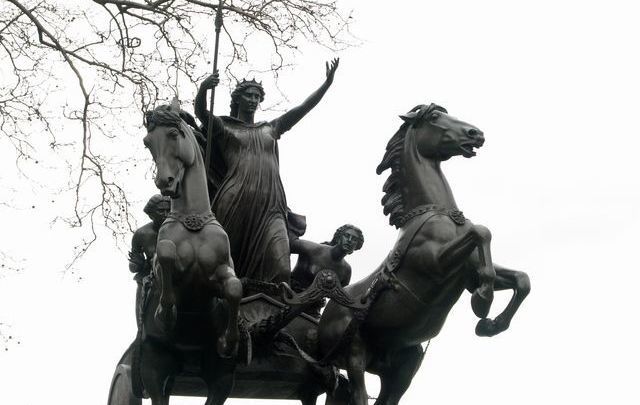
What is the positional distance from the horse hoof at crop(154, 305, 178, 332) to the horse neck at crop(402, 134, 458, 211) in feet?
7.03

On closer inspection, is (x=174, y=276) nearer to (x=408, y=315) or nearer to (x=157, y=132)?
(x=157, y=132)

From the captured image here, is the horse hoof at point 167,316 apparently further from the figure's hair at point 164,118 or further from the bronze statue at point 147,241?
the figure's hair at point 164,118

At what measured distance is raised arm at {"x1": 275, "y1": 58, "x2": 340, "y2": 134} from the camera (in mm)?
14109

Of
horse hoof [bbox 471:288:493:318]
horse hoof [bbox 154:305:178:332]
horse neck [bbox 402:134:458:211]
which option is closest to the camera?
horse hoof [bbox 471:288:493:318]

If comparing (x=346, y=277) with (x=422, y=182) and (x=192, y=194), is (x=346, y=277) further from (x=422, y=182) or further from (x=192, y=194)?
(x=192, y=194)

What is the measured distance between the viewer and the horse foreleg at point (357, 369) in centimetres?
1290

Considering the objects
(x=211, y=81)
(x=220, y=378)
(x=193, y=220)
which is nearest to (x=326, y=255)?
(x=220, y=378)

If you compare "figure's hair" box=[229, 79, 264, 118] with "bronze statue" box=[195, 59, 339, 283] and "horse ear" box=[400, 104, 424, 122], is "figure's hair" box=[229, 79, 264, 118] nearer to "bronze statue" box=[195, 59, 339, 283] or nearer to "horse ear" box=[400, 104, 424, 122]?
"bronze statue" box=[195, 59, 339, 283]

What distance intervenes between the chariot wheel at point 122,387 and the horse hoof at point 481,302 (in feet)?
10.4

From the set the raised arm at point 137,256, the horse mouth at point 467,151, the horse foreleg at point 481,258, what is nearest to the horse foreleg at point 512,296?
the horse foreleg at point 481,258

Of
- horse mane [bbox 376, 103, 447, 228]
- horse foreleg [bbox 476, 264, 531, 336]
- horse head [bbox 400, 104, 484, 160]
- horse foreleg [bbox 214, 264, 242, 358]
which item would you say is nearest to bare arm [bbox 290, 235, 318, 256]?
horse mane [bbox 376, 103, 447, 228]

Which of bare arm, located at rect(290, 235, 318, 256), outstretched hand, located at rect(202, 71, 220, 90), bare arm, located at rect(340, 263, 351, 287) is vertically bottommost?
bare arm, located at rect(340, 263, 351, 287)

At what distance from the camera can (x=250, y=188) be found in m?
13.7

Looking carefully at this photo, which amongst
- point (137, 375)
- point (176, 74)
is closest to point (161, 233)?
point (137, 375)
